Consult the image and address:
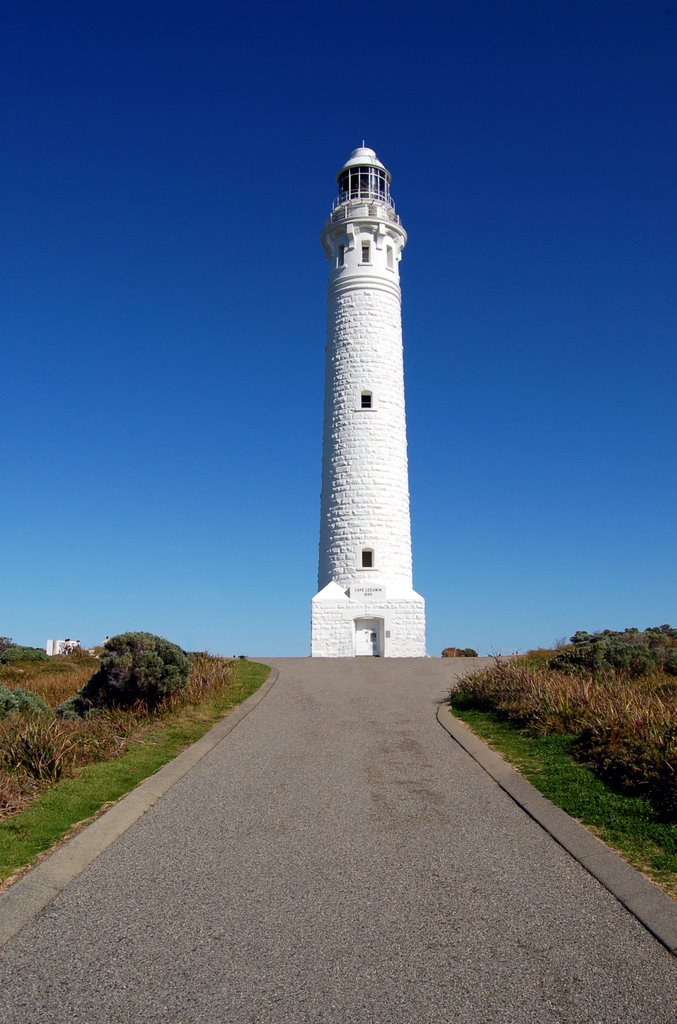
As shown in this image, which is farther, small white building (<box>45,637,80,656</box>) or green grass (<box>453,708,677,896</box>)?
small white building (<box>45,637,80,656</box>)

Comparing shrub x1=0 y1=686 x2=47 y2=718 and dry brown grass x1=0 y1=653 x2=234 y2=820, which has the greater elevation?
shrub x1=0 y1=686 x2=47 y2=718

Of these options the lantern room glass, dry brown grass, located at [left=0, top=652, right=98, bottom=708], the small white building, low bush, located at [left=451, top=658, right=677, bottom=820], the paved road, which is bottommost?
the paved road

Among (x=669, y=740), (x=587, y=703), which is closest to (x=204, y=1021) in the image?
(x=669, y=740)

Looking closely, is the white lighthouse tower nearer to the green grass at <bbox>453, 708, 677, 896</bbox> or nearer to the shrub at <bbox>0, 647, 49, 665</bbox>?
the shrub at <bbox>0, 647, 49, 665</bbox>

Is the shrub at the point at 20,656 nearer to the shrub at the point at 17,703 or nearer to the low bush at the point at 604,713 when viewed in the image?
the shrub at the point at 17,703

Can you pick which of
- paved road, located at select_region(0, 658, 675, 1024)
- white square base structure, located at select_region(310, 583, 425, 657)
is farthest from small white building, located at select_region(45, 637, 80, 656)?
paved road, located at select_region(0, 658, 675, 1024)

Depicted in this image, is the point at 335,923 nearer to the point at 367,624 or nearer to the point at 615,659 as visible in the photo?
the point at 615,659

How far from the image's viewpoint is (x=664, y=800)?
852cm

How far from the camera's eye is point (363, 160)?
33.8 meters

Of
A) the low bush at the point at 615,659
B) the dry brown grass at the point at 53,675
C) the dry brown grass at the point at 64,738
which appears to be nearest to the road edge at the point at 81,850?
the dry brown grass at the point at 64,738

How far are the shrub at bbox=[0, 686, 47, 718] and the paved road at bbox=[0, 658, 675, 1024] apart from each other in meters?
4.66

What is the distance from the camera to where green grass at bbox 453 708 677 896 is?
7.21 metres

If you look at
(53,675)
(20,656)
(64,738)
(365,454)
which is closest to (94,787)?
(64,738)

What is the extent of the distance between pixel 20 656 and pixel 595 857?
22.0 meters
